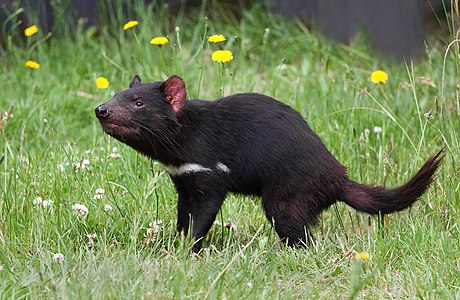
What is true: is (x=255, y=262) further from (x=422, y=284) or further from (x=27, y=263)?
(x=27, y=263)

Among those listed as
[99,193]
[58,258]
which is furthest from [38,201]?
[58,258]

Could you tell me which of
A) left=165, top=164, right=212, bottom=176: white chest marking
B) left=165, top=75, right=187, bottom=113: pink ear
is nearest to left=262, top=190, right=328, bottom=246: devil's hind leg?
left=165, top=164, right=212, bottom=176: white chest marking

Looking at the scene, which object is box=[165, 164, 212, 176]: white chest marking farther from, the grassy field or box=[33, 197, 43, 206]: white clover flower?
box=[33, 197, 43, 206]: white clover flower

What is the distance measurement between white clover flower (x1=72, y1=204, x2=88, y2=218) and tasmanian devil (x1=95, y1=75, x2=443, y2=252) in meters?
0.37

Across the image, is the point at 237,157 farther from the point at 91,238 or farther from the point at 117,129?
the point at 91,238

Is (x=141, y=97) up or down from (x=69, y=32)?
up

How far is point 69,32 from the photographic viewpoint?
748cm

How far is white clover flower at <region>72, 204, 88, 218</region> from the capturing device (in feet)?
13.3

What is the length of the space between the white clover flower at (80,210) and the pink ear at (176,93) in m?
0.61

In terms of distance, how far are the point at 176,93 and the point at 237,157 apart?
1.23 feet

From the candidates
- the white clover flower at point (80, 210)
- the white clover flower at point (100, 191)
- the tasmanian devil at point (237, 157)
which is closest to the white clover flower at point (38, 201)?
the white clover flower at point (80, 210)

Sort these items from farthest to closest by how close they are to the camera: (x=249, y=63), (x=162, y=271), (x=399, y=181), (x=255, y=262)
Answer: (x=249, y=63)
(x=399, y=181)
(x=255, y=262)
(x=162, y=271)

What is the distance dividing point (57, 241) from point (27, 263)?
0.37 metres

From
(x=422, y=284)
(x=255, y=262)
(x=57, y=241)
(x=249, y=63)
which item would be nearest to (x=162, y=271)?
(x=255, y=262)
